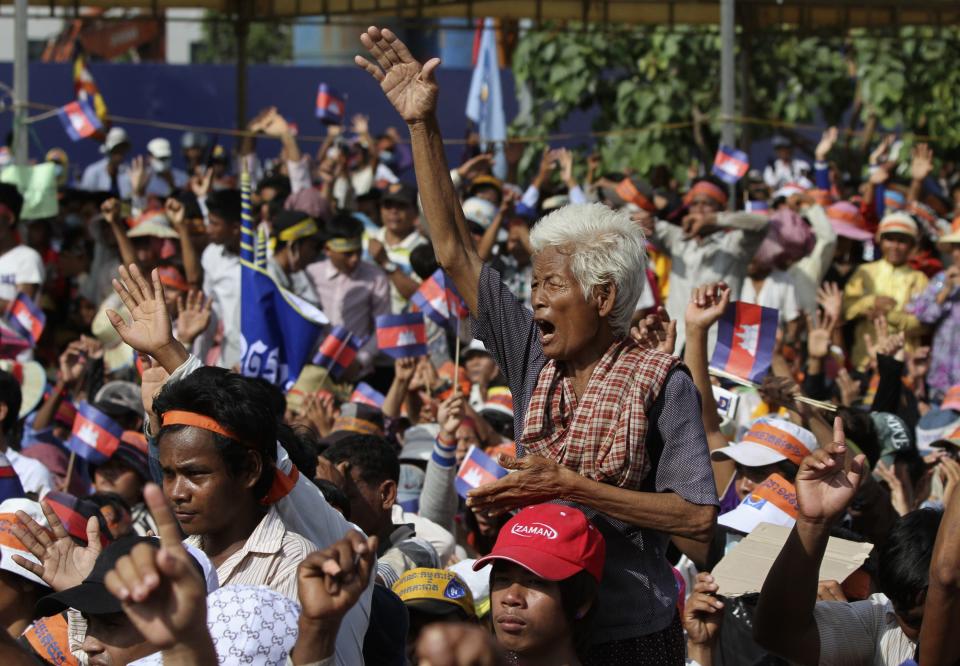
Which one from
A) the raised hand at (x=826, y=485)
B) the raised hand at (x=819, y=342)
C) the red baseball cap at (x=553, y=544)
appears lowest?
the raised hand at (x=819, y=342)

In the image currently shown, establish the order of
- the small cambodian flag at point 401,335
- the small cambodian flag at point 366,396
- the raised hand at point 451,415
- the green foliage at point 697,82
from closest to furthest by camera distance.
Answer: the raised hand at point 451,415 → the small cambodian flag at point 366,396 → the small cambodian flag at point 401,335 → the green foliage at point 697,82

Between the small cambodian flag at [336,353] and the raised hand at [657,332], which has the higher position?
the raised hand at [657,332]

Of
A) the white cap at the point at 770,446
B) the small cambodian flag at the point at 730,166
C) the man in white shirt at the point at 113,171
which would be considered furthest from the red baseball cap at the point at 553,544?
the man in white shirt at the point at 113,171

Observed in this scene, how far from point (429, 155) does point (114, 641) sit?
151 cm

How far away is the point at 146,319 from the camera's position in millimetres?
4434

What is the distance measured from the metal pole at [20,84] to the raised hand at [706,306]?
7360 millimetres

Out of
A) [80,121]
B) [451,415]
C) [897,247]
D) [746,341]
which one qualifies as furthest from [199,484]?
[80,121]

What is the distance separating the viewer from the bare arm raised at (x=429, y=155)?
4.03 meters

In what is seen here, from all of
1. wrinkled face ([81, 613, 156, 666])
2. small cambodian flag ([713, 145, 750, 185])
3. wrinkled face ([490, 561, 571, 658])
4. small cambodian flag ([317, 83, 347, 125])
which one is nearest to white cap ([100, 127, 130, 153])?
small cambodian flag ([317, 83, 347, 125])

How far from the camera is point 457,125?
2170cm

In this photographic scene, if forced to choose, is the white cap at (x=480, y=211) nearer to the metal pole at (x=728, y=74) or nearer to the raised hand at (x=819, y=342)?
the metal pole at (x=728, y=74)

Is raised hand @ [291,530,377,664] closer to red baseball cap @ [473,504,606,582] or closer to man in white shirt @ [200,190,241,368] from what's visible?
red baseball cap @ [473,504,606,582]

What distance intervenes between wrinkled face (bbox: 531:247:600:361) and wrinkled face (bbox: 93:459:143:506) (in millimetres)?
3424

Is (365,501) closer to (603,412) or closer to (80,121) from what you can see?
(603,412)
